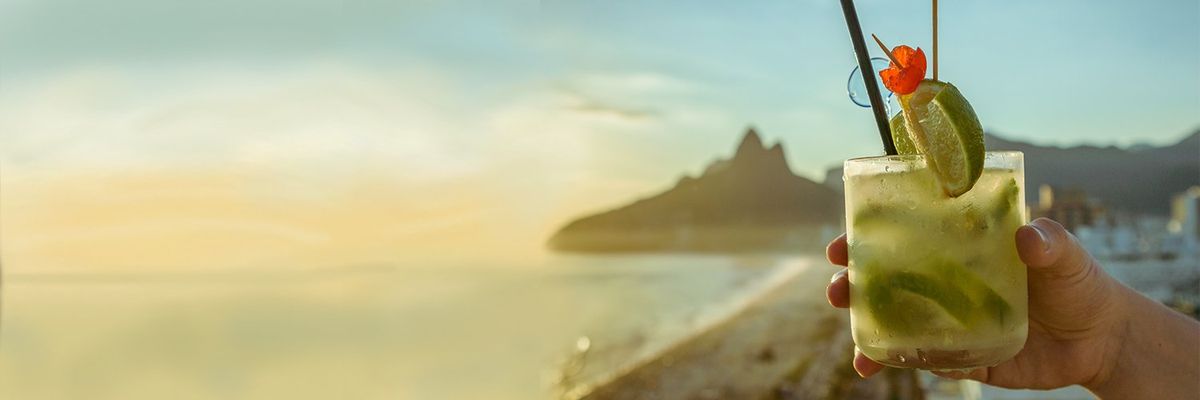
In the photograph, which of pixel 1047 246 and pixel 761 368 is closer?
pixel 1047 246

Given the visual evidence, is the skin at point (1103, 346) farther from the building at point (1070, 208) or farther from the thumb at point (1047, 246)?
the building at point (1070, 208)

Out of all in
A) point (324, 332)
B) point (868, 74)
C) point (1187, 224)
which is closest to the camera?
point (868, 74)

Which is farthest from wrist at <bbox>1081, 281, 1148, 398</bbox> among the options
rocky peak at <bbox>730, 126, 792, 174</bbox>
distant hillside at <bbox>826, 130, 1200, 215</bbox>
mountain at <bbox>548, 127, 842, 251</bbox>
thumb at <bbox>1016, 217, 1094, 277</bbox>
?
mountain at <bbox>548, 127, 842, 251</bbox>

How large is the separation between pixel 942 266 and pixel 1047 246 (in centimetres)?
19

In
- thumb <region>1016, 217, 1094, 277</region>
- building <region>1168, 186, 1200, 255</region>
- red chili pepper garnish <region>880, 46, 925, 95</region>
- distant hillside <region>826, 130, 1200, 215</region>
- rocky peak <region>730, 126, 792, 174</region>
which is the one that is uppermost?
rocky peak <region>730, 126, 792, 174</region>

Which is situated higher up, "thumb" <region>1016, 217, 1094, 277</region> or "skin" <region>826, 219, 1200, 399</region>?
"thumb" <region>1016, 217, 1094, 277</region>

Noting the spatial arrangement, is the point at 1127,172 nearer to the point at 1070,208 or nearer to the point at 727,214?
the point at 1070,208

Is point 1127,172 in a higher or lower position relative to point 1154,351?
higher

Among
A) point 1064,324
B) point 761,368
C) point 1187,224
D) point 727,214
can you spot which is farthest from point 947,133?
point 727,214

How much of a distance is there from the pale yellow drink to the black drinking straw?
0.37 feet

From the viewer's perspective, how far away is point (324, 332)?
45.4 m

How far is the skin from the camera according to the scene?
2.09 meters

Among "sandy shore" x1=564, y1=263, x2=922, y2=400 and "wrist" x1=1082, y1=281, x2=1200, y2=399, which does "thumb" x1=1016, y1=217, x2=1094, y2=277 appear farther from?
"sandy shore" x1=564, y1=263, x2=922, y2=400

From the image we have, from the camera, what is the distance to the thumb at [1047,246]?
175 cm
